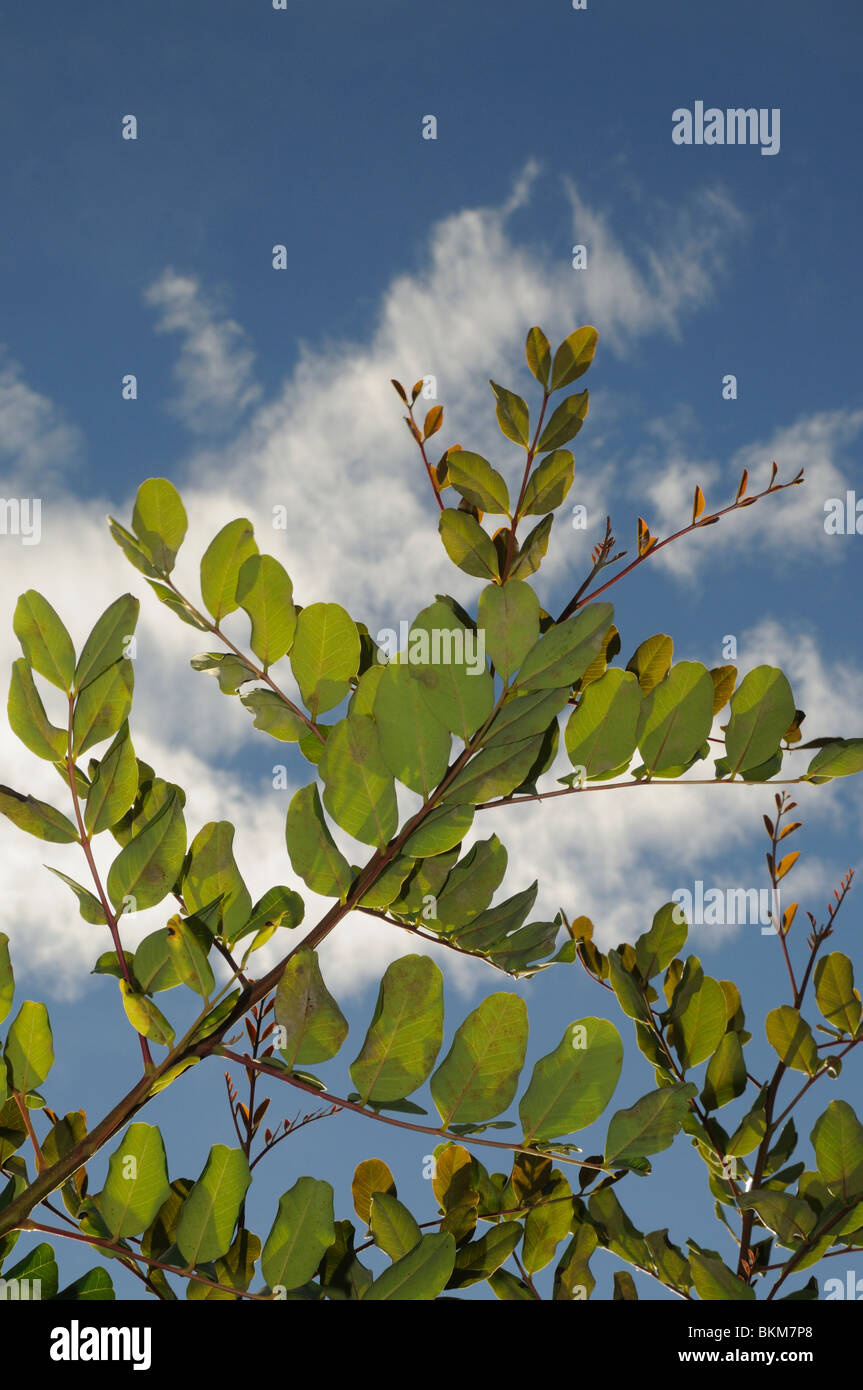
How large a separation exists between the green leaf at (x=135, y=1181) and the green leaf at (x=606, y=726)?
2.21 ft

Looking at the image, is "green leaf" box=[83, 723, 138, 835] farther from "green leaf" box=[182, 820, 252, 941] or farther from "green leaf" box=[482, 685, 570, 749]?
"green leaf" box=[482, 685, 570, 749]

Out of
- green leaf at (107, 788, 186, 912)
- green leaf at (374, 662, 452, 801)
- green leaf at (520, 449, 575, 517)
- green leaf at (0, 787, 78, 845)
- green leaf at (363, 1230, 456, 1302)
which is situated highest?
green leaf at (520, 449, 575, 517)

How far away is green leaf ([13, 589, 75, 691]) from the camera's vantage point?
3.98 ft

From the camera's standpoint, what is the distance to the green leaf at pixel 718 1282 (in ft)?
4.40

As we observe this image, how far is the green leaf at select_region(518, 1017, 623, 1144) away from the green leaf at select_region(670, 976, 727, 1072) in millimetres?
523

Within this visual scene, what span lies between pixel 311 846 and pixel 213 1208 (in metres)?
0.42

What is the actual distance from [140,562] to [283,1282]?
892mm

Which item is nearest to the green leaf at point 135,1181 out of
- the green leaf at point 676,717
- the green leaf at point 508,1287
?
the green leaf at point 508,1287

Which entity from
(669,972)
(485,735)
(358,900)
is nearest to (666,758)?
(485,735)

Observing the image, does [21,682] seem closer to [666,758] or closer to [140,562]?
[140,562]

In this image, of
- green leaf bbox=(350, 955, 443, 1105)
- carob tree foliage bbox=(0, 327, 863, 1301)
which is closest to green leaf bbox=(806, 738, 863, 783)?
carob tree foliage bbox=(0, 327, 863, 1301)

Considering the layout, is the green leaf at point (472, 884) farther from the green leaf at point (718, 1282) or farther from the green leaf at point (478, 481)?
the green leaf at point (718, 1282)

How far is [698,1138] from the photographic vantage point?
1617 millimetres

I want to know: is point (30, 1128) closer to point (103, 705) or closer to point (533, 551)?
point (103, 705)
